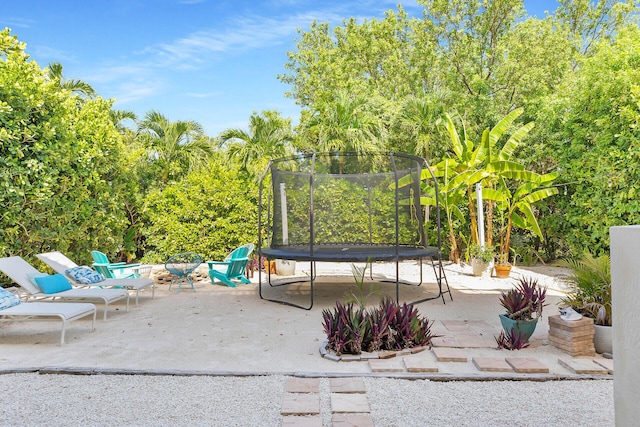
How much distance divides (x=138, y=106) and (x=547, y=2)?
16.7 m

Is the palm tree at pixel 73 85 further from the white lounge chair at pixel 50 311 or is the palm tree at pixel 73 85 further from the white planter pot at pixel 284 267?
the white lounge chair at pixel 50 311

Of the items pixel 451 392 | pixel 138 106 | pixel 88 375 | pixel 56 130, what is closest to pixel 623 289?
pixel 451 392

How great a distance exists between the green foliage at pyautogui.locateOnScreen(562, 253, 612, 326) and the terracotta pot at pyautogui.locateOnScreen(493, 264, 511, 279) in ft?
15.3

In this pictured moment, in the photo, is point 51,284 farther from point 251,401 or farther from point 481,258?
point 481,258

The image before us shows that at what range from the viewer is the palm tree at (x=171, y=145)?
44.2 feet

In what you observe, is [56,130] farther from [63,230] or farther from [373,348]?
[373,348]

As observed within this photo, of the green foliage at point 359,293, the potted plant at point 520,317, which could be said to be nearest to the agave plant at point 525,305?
the potted plant at point 520,317

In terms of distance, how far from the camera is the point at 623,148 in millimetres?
8680

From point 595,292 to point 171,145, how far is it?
11870 mm

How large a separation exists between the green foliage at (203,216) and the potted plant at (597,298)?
8235 mm

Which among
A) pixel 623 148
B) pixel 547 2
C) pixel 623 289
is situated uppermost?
pixel 547 2

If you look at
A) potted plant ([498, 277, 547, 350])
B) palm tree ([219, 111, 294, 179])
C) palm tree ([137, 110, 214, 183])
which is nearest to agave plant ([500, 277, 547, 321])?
potted plant ([498, 277, 547, 350])

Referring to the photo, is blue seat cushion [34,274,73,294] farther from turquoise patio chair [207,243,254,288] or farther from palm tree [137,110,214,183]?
palm tree [137,110,214,183]

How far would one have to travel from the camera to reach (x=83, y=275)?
7.05m
